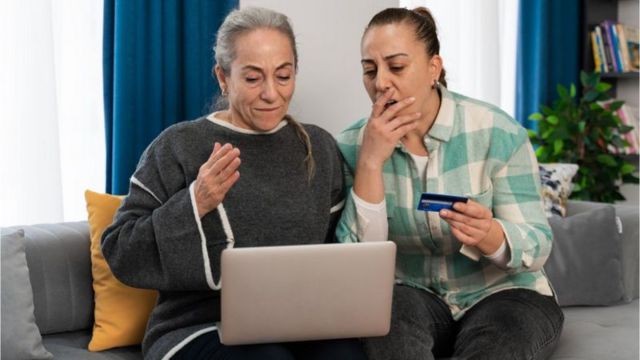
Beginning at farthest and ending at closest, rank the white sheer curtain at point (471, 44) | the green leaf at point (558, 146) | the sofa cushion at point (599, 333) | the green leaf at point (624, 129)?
1. the green leaf at point (624, 129)
2. the green leaf at point (558, 146)
3. the white sheer curtain at point (471, 44)
4. the sofa cushion at point (599, 333)

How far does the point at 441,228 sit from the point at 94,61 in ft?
4.22

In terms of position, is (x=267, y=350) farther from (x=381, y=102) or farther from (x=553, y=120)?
(x=553, y=120)

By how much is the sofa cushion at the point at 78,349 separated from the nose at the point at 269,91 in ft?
2.43

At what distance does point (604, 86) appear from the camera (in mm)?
4277

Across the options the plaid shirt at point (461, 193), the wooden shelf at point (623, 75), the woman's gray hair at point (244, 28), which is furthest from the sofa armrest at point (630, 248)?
the wooden shelf at point (623, 75)

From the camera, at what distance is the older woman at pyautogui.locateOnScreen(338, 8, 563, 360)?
6.72ft

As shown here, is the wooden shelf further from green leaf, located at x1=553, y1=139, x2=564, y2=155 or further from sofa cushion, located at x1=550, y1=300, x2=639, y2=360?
sofa cushion, located at x1=550, y1=300, x2=639, y2=360

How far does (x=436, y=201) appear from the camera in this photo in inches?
74.5

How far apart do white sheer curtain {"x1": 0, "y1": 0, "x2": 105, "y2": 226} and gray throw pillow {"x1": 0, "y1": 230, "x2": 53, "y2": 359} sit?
57 cm

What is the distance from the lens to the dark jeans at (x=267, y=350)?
1.81 meters

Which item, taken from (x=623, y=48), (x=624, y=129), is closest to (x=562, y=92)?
(x=624, y=129)

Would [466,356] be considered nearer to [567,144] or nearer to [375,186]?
[375,186]

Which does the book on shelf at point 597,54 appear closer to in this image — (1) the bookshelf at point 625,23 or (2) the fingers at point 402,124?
(1) the bookshelf at point 625,23

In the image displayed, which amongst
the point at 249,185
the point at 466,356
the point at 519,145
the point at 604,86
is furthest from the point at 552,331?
the point at 604,86
